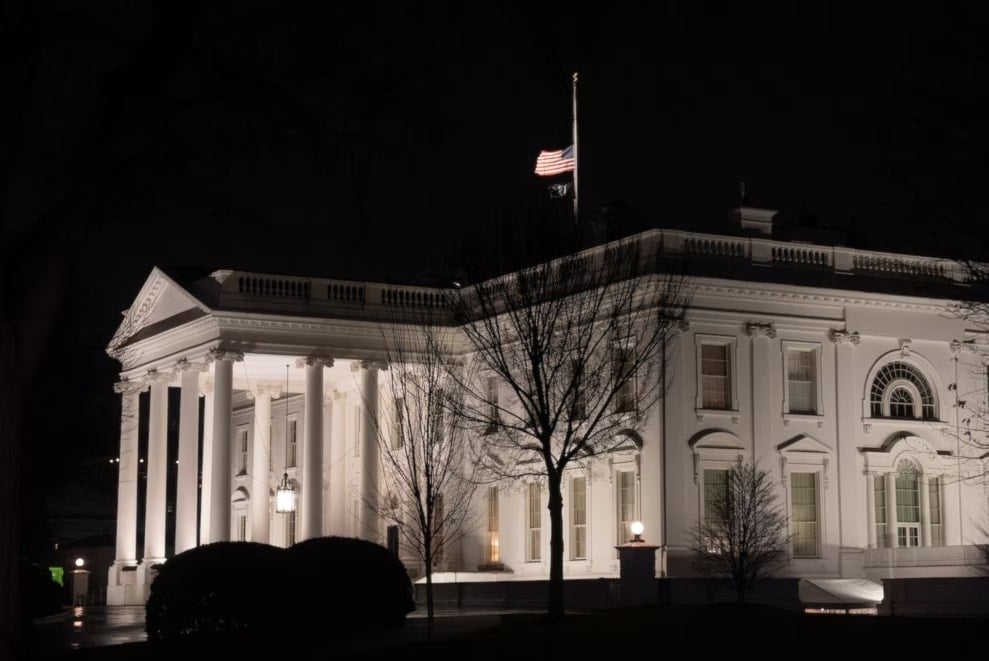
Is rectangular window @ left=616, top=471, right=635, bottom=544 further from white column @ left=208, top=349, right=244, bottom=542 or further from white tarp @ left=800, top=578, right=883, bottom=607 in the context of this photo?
white column @ left=208, top=349, right=244, bottom=542

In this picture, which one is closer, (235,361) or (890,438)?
(890,438)

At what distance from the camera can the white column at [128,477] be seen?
186 ft

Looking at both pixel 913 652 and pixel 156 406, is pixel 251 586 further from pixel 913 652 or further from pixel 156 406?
pixel 156 406

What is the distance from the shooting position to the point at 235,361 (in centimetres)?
5200

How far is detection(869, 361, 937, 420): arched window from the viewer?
1921 inches

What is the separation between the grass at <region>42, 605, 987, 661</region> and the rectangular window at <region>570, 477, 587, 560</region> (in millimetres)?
16361

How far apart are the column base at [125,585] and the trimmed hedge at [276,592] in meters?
24.7

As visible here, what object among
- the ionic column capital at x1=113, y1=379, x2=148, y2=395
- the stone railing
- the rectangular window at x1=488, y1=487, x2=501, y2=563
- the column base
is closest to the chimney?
the stone railing

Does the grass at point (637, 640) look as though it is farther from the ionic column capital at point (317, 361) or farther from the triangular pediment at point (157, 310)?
the triangular pediment at point (157, 310)

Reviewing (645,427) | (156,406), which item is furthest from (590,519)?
(156,406)

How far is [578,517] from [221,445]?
1168cm

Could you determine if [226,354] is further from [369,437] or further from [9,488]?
[9,488]

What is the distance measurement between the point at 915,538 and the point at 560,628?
72.9ft

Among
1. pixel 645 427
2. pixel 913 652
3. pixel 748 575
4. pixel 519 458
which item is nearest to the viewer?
pixel 913 652
